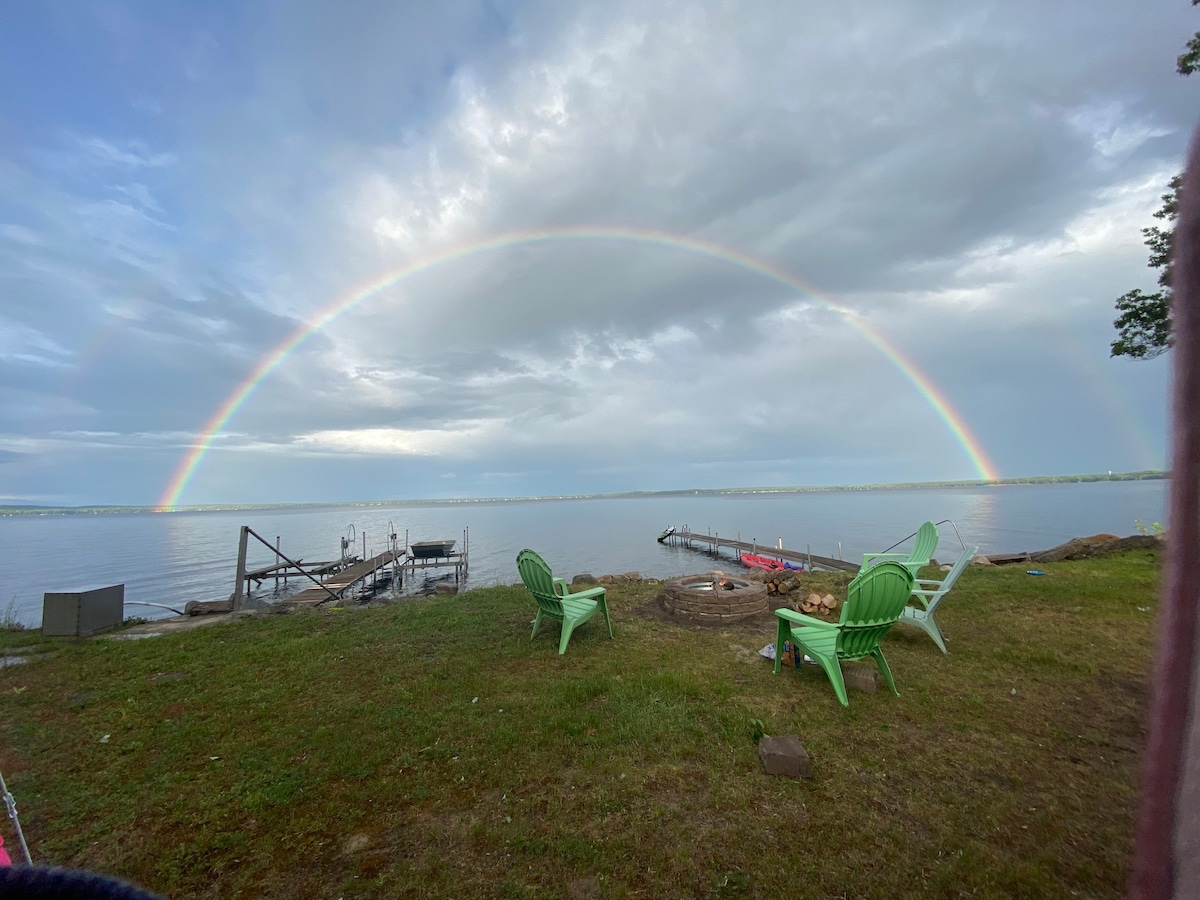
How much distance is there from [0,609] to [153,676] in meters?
21.8

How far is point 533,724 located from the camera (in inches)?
181

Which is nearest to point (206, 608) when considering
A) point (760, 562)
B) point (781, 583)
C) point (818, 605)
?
point (781, 583)

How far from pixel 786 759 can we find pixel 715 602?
162 inches

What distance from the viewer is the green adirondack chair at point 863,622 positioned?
4832 millimetres

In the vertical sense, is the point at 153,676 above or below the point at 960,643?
below

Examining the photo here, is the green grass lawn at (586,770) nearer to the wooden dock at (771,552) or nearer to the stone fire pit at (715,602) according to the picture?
the stone fire pit at (715,602)

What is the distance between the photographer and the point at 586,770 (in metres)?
3.90

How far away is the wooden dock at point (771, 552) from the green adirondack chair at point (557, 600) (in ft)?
42.9

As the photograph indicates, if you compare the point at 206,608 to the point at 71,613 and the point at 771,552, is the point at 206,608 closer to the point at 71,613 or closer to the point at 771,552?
the point at 71,613

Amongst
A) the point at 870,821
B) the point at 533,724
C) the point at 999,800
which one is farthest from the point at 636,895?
the point at 999,800

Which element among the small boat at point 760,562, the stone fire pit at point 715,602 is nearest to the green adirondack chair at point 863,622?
the stone fire pit at point 715,602

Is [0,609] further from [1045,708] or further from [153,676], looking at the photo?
[1045,708]

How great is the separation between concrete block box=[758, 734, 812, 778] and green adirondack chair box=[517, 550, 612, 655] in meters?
2.93

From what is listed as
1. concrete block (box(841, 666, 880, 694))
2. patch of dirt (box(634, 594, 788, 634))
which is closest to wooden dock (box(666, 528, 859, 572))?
patch of dirt (box(634, 594, 788, 634))
